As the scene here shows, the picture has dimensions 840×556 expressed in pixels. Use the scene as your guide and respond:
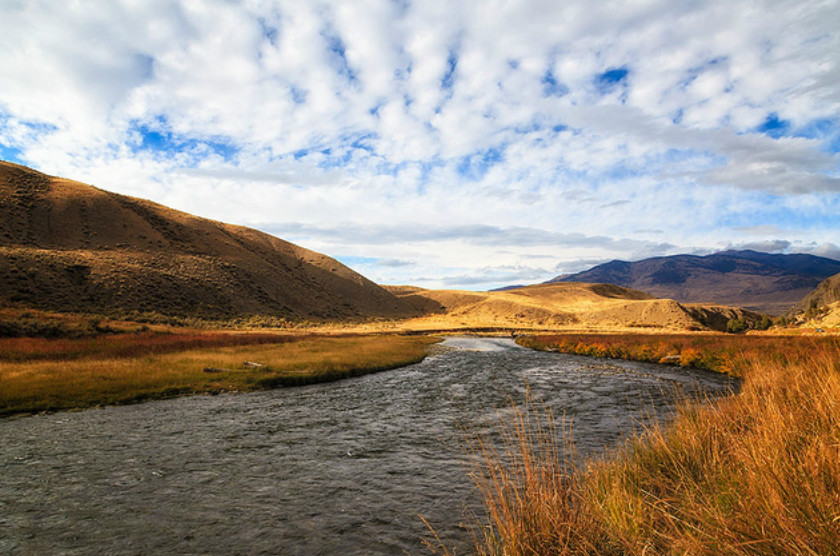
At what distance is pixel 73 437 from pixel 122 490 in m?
5.48

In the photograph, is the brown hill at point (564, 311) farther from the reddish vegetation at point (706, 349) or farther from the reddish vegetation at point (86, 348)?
the reddish vegetation at point (86, 348)

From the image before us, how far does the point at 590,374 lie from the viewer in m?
25.6

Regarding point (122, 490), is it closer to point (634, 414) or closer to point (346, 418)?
point (346, 418)

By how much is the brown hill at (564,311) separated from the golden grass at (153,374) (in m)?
62.6

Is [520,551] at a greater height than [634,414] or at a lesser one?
greater

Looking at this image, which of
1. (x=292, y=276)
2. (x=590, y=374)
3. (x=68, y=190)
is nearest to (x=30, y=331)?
(x=590, y=374)

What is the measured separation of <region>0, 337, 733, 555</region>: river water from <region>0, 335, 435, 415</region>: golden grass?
162 cm

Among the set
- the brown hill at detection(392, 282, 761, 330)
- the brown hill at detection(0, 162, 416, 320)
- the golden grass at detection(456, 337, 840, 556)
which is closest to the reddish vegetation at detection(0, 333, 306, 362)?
the golden grass at detection(456, 337, 840, 556)

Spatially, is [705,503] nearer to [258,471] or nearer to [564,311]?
[258,471]

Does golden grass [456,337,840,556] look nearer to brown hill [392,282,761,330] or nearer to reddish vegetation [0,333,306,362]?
reddish vegetation [0,333,306,362]

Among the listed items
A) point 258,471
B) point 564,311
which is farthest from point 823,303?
point 258,471

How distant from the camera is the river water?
7.14 metres

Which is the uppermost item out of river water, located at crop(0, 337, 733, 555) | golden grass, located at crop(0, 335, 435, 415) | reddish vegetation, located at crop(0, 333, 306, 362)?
reddish vegetation, located at crop(0, 333, 306, 362)

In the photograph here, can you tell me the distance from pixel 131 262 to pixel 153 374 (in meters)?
60.0
